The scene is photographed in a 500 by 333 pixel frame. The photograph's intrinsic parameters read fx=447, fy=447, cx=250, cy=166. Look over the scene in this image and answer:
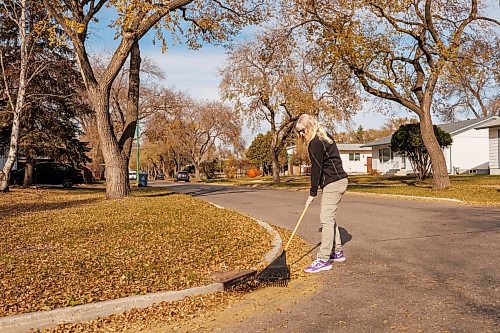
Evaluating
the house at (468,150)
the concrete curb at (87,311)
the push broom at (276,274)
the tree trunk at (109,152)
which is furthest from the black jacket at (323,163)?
the house at (468,150)

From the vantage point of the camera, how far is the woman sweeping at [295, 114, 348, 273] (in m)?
5.81

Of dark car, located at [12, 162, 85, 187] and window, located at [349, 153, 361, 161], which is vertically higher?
window, located at [349, 153, 361, 161]

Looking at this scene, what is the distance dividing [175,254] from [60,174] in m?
26.8

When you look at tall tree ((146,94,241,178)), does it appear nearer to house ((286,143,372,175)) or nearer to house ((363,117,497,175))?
house ((286,143,372,175))

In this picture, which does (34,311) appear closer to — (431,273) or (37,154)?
(431,273)

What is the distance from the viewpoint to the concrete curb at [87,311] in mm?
3990

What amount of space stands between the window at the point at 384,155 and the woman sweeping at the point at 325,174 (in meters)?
43.9

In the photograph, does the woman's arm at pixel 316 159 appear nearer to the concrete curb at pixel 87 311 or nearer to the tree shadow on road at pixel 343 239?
the tree shadow on road at pixel 343 239

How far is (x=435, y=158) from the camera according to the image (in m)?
20.1

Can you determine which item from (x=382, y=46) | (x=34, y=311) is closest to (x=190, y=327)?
(x=34, y=311)

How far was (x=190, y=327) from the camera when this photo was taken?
13.6ft

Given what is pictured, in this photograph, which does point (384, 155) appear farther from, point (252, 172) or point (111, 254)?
point (111, 254)

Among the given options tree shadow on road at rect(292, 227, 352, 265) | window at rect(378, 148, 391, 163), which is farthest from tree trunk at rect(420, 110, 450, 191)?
window at rect(378, 148, 391, 163)

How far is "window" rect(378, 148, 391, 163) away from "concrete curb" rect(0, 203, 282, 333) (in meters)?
45.4
